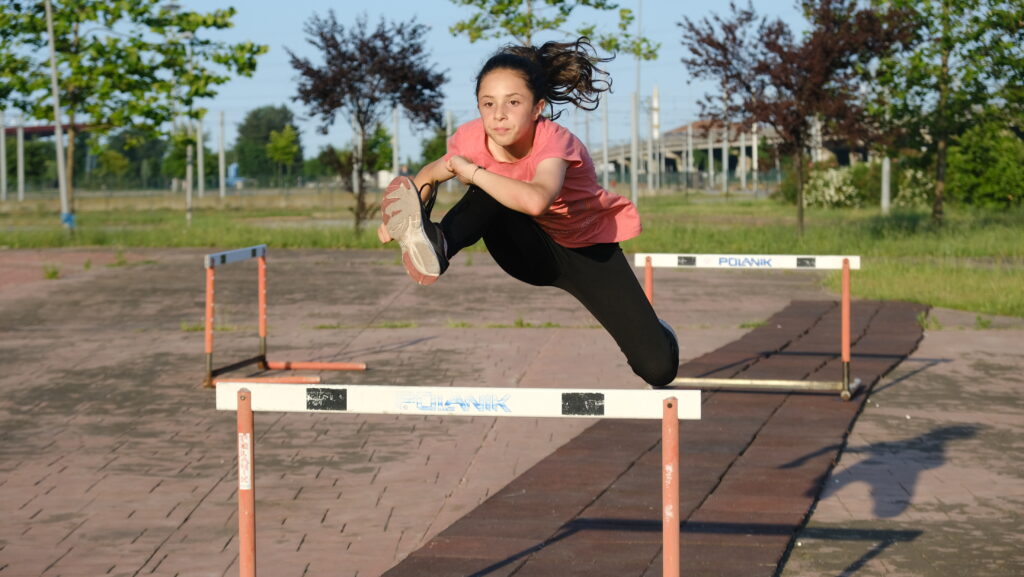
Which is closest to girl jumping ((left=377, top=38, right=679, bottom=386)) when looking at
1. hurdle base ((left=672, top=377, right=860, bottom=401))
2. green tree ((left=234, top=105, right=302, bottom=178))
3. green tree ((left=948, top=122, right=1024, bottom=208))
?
hurdle base ((left=672, top=377, right=860, bottom=401))

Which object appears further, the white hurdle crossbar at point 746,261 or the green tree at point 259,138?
the green tree at point 259,138

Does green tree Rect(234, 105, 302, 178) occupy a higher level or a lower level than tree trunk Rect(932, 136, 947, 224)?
higher

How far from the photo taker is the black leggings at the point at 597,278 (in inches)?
203

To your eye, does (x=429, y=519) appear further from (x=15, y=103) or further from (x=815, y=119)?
(x=15, y=103)

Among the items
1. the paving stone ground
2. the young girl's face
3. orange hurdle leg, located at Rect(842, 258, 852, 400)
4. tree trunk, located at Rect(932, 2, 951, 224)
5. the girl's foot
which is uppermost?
tree trunk, located at Rect(932, 2, 951, 224)

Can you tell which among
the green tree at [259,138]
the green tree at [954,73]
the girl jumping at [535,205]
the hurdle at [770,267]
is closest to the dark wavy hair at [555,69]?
the girl jumping at [535,205]

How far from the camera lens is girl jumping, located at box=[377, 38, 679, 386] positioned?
447 centimetres

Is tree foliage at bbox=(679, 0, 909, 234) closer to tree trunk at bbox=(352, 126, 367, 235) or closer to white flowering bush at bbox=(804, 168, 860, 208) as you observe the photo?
tree trunk at bbox=(352, 126, 367, 235)

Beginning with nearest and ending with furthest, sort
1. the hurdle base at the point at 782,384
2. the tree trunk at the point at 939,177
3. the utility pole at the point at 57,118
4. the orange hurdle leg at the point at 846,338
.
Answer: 1. the orange hurdle leg at the point at 846,338
2. the hurdle base at the point at 782,384
3. the utility pole at the point at 57,118
4. the tree trunk at the point at 939,177

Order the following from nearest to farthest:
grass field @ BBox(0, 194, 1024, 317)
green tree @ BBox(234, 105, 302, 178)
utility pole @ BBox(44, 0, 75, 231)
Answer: grass field @ BBox(0, 194, 1024, 317) → utility pole @ BBox(44, 0, 75, 231) → green tree @ BBox(234, 105, 302, 178)

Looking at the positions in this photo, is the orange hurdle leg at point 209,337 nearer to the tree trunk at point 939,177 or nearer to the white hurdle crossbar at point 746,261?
the white hurdle crossbar at point 746,261

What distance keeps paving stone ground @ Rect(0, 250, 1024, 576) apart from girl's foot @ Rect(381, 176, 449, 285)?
5.73 ft

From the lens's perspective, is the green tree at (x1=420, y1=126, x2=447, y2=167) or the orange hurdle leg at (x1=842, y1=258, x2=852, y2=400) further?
the green tree at (x1=420, y1=126, x2=447, y2=167)

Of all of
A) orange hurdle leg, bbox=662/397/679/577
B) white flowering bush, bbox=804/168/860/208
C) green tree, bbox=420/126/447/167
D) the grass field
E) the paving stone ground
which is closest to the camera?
orange hurdle leg, bbox=662/397/679/577
